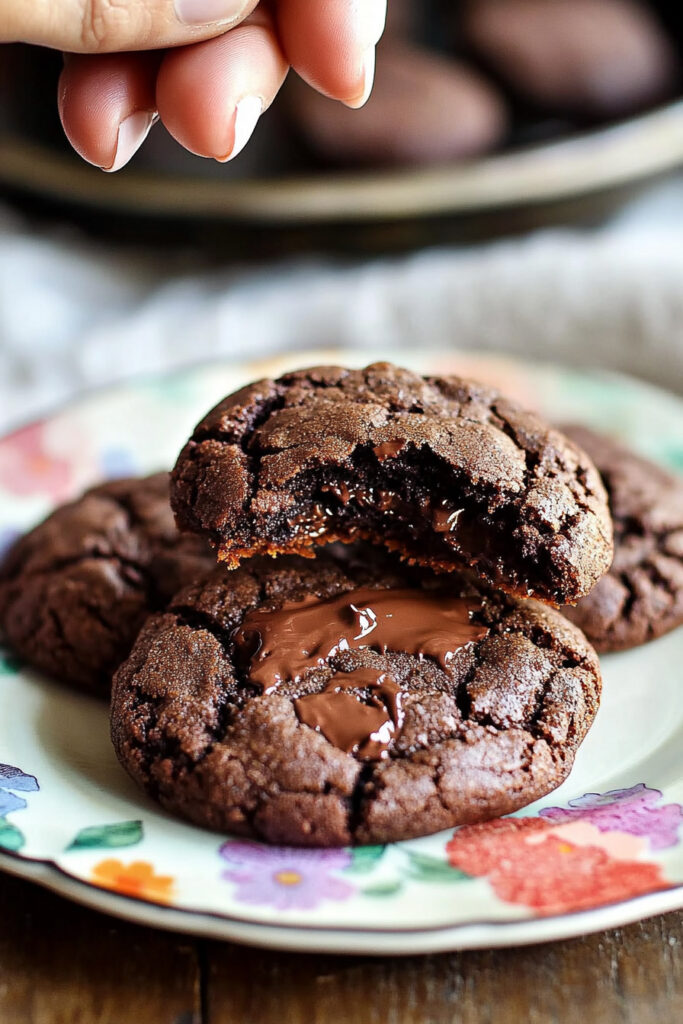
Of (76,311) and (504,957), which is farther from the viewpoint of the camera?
(76,311)

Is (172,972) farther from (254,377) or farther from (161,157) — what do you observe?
(161,157)

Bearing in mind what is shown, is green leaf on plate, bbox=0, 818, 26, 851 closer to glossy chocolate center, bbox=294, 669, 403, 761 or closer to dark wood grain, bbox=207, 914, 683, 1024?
dark wood grain, bbox=207, 914, 683, 1024

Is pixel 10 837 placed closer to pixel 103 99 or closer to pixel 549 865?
pixel 549 865

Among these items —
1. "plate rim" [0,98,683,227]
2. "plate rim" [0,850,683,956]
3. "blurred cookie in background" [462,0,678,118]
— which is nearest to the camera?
"plate rim" [0,850,683,956]

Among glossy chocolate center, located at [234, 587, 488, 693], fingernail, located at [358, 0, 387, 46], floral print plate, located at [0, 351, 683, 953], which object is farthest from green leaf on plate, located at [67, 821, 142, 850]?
fingernail, located at [358, 0, 387, 46]

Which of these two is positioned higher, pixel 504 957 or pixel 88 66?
pixel 88 66

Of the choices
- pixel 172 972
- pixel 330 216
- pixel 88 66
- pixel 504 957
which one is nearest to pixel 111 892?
pixel 172 972

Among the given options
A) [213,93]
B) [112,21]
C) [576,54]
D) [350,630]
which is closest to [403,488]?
[350,630]
